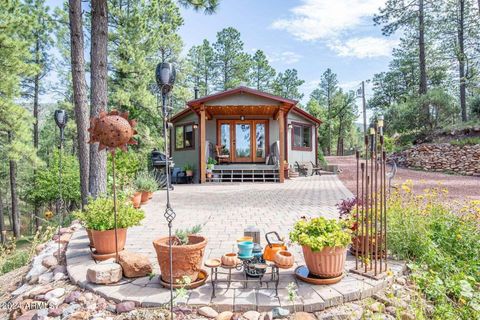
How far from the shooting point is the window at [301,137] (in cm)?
1385

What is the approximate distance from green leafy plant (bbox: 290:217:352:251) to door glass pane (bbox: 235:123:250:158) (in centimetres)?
1027

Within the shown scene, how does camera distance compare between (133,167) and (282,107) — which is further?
(282,107)

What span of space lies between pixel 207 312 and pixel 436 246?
7.58 ft

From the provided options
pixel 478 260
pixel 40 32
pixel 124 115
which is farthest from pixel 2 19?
pixel 478 260

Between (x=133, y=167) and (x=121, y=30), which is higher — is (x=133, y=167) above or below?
below

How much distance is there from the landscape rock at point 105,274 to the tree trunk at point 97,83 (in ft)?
9.28

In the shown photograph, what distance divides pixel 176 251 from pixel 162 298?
0.36 metres

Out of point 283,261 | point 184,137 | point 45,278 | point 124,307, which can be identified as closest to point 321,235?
point 283,261

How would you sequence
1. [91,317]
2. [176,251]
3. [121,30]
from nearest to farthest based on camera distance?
[91,317], [176,251], [121,30]

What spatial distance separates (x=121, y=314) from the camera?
7.18 feet

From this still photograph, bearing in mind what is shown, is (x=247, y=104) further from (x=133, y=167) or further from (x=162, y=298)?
(x=162, y=298)

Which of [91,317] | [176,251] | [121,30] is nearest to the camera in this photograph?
[91,317]

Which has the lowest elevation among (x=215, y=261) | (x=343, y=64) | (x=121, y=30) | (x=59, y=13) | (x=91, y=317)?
(x=91, y=317)

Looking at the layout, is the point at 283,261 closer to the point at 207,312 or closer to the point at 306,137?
the point at 207,312
